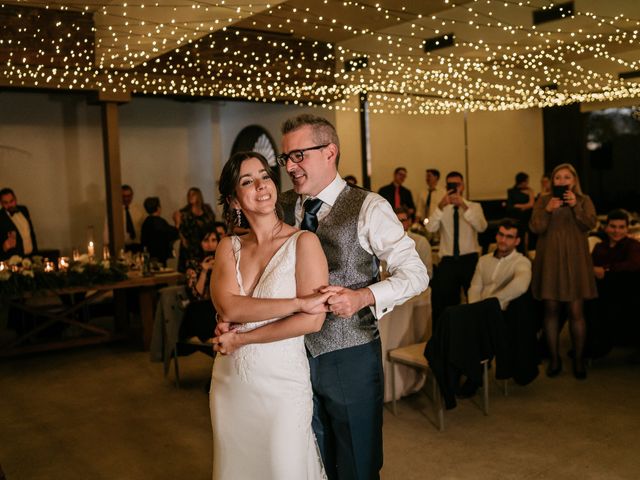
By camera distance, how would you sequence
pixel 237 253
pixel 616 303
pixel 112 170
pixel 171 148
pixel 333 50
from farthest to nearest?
pixel 171 148 < pixel 333 50 < pixel 112 170 < pixel 616 303 < pixel 237 253

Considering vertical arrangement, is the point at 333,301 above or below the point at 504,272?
above

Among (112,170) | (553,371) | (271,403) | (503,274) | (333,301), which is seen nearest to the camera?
(333,301)

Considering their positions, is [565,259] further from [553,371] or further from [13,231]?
[13,231]

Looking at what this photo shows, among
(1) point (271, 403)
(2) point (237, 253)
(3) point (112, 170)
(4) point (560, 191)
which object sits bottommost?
(1) point (271, 403)

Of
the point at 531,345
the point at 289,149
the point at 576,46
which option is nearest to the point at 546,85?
the point at 576,46

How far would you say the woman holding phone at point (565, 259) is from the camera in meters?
5.17

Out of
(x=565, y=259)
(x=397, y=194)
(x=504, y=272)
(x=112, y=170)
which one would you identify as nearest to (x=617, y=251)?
(x=565, y=259)

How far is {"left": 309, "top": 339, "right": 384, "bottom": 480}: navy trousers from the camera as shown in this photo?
2.34m

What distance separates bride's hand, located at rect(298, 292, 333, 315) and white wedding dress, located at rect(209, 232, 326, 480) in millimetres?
117

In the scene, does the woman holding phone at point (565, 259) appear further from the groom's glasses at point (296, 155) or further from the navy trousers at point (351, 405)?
the groom's glasses at point (296, 155)

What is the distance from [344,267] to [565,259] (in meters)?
3.31

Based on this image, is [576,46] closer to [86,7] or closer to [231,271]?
[86,7]

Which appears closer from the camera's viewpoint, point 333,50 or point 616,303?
point 616,303

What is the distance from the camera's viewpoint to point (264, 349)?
2146 millimetres
